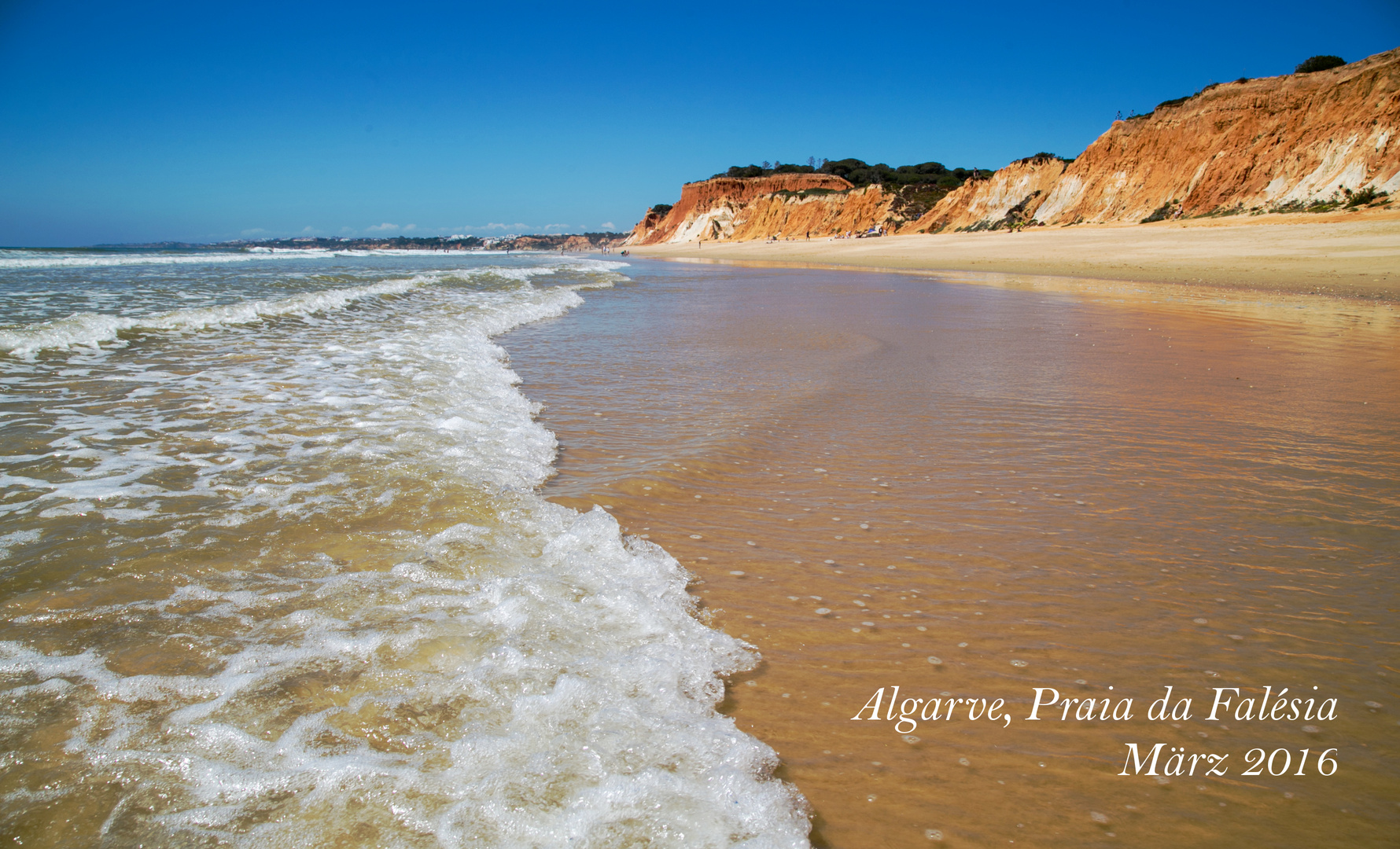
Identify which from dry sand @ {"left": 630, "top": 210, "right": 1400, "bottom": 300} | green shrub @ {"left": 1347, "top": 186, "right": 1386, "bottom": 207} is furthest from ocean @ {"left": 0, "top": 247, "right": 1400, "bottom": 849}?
green shrub @ {"left": 1347, "top": 186, "right": 1386, "bottom": 207}

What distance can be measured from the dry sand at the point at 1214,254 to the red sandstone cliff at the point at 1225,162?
2965mm

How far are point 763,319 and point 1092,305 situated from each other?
22.7ft

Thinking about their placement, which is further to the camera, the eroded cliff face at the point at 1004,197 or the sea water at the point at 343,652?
the eroded cliff face at the point at 1004,197

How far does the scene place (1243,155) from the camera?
108 feet

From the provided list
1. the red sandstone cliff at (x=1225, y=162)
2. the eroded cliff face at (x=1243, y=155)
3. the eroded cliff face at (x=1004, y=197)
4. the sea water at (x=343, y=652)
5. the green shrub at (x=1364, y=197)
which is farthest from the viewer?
the eroded cliff face at (x=1004, y=197)

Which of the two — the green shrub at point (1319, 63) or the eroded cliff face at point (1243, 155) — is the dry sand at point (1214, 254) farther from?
the green shrub at point (1319, 63)

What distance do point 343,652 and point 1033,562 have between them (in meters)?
2.75

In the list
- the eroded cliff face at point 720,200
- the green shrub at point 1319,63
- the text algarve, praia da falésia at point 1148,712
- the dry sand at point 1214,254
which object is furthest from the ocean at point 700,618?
the eroded cliff face at point 720,200

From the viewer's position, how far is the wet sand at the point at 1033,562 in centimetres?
178

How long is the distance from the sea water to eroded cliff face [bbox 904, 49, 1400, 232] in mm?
35503

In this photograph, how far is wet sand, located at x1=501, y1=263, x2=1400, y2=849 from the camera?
1.78 metres

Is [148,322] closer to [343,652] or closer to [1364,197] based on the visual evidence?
[343,652]

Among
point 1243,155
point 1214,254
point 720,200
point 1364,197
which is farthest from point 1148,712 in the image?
point 720,200

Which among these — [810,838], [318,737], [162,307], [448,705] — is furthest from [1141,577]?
[162,307]
